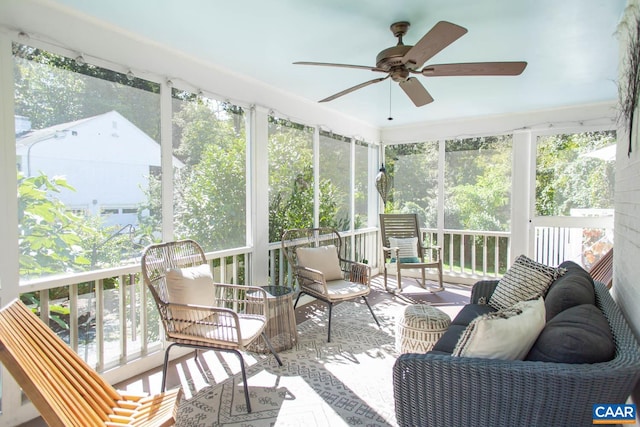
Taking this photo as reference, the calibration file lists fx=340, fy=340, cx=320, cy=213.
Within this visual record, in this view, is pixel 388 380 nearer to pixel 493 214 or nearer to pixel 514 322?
pixel 514 322

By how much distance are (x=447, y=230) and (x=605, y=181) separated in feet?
6.70

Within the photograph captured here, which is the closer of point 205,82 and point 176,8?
point 176,8

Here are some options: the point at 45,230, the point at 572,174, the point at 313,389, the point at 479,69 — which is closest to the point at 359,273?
the point at 313,389

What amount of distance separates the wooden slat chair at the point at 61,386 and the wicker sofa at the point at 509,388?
0.99 metres

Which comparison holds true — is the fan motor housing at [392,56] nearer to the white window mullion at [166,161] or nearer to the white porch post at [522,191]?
the white window mullion at [166,161]

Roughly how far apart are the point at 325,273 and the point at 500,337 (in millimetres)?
2292

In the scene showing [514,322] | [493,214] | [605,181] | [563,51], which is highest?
[563,51]

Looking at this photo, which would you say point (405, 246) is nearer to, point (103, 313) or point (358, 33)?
point (358, 33)

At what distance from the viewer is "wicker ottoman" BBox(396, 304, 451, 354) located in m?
2.36

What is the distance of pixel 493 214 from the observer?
5.05 m

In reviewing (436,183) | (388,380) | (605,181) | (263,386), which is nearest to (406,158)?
(436,183)

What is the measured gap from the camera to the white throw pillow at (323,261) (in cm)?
352

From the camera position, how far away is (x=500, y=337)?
139 cm

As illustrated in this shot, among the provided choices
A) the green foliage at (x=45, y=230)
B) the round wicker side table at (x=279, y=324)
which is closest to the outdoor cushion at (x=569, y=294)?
the round wicker side table at (x=279, y=324)
